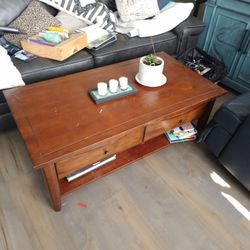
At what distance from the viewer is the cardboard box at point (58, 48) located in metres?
1.39

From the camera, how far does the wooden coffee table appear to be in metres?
0.91

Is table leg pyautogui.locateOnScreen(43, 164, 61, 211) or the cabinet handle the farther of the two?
the cabinet handle

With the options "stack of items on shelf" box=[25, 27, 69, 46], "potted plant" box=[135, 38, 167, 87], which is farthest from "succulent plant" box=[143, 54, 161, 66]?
"stack of items on shelf" box=[25, 27, 69, 46]

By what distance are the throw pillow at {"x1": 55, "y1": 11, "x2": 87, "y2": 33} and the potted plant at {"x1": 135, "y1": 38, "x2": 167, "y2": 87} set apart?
80 centimetres

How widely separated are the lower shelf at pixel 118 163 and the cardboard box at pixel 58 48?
725 mm

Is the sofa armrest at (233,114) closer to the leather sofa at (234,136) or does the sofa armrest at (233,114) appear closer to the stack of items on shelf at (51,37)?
the leather sofa at (234,136)

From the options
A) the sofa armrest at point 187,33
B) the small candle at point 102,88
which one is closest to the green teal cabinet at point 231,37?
the sofa armrest at point 187,33

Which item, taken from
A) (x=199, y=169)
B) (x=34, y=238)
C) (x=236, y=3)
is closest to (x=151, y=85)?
(x=199, y=169)

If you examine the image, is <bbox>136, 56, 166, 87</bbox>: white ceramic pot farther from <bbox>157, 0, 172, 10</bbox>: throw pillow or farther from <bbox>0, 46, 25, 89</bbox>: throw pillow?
<bbox>157, 0, 172, 10</bbox>: throw pillow

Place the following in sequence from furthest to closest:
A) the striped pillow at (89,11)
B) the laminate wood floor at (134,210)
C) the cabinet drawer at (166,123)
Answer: the striped pillow at (89,11) < the cabinet drawer at (166,123) < the laminate wood floor at (134,210)

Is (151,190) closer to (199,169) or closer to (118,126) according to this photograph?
(199,169)

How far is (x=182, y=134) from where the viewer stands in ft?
4.53

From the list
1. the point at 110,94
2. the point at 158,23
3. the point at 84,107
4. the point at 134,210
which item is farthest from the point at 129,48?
the point at 134,210

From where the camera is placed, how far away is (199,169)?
136cm
